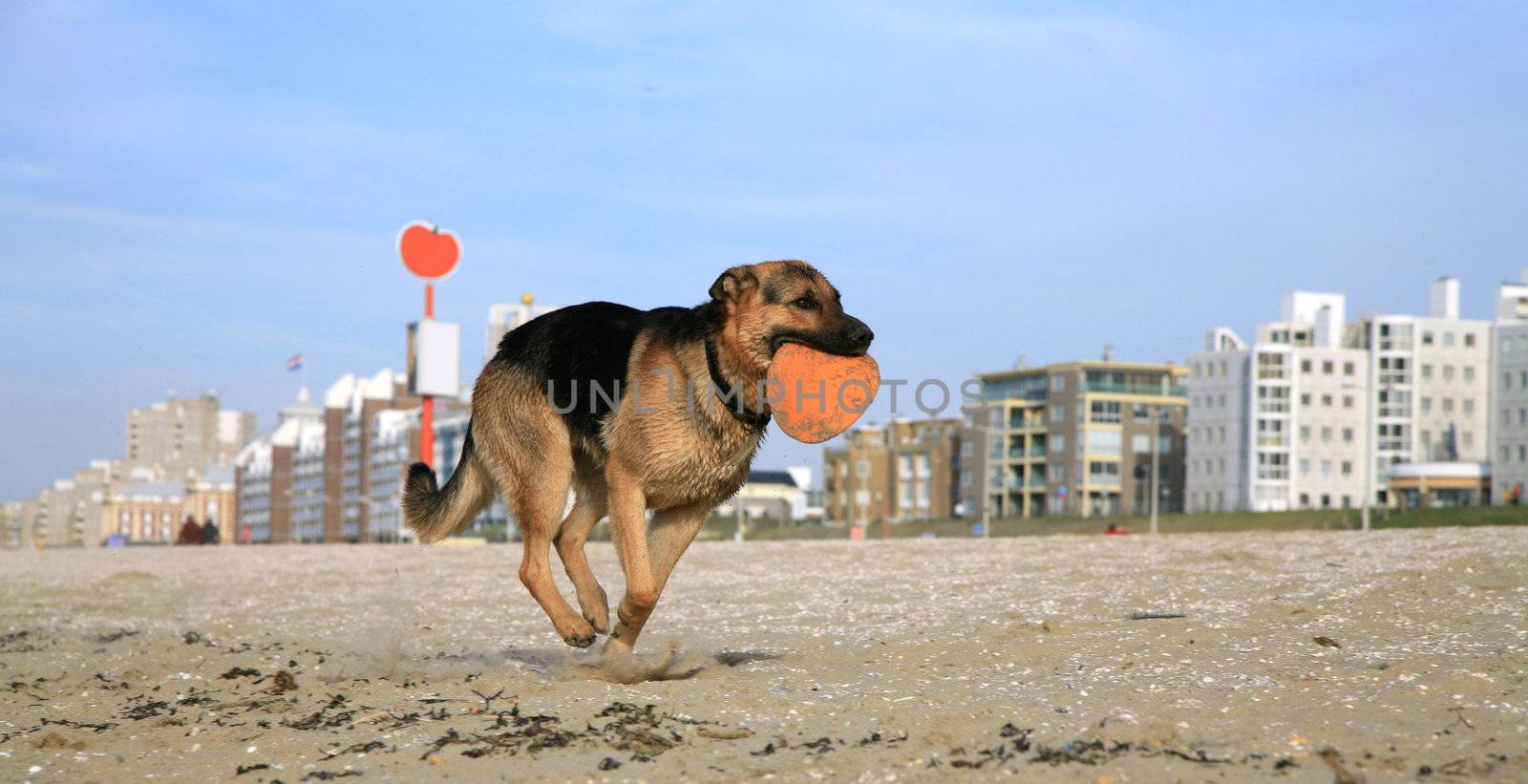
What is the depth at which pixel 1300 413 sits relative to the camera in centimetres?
13212

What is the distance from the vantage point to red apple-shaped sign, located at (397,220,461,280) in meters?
39.4

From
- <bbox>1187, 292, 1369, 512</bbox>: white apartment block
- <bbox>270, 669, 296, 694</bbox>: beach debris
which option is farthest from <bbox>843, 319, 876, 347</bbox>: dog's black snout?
<bbox>1187, 292, 1369, 512</bbox>: white apartment block

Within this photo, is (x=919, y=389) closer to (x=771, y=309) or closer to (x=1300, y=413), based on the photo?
(x=771, y=309)

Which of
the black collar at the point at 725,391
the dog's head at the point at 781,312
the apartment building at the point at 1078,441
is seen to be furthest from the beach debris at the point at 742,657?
the apartment building at the point at 1078,441

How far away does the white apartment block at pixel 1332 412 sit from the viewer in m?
132

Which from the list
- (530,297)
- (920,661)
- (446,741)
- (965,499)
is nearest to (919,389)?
(920,661)

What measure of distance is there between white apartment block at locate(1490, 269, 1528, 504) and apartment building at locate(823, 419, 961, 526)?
49.1 m

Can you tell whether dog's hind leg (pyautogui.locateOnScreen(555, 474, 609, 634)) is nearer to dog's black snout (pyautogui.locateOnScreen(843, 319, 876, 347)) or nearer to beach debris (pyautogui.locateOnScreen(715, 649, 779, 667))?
beach debris (pyautogui.locateOnScreen(715, 649, 779, 667))

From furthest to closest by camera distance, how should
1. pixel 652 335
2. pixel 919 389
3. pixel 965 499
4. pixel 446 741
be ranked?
pixel 965 499 < pixel 919 389 < pixel 652 335 < pixel 446 741

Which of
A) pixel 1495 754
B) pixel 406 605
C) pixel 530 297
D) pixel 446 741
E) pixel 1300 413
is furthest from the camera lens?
pixel 1300 413

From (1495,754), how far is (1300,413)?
440ft

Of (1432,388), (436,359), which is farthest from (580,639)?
(1432,388)

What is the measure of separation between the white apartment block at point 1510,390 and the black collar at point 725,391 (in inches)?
5074

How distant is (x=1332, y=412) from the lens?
438ft
